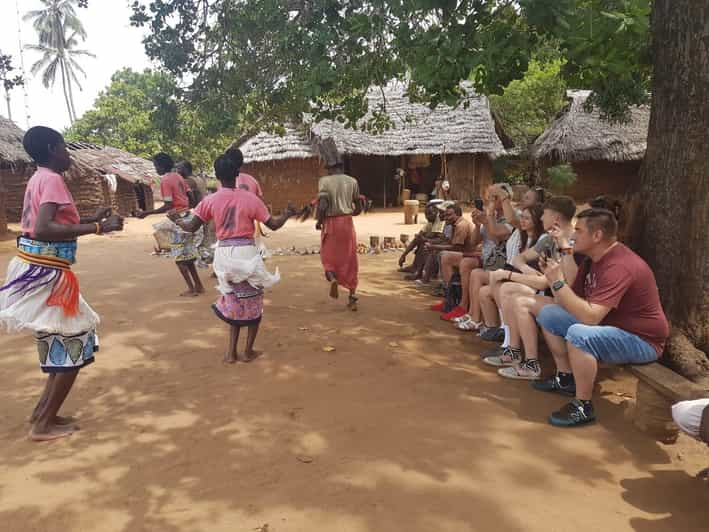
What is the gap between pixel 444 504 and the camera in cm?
234

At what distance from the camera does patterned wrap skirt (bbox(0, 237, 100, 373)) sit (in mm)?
2895

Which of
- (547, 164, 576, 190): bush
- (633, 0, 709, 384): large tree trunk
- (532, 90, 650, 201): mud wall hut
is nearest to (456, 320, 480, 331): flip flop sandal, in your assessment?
(633, 0, 709, 384): large tree trunk

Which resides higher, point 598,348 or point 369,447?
point 598,348

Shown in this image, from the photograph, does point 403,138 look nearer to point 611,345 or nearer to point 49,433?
point 611,345

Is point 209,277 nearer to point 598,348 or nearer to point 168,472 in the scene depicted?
point 168,472

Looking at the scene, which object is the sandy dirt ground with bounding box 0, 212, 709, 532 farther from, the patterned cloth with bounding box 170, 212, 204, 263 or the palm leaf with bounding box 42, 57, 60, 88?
the palm leaf with bounding box 42, 57, 60, 88

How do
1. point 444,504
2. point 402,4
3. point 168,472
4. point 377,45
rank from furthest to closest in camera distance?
point 377,45 < point 402,4 < point 168,472 < point 444,504

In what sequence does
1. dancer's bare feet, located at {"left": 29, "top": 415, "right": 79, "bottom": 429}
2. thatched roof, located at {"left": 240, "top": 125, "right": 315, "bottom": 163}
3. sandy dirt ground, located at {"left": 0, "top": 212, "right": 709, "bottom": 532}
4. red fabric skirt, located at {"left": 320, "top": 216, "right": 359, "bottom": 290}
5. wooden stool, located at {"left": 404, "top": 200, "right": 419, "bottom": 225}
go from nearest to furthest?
sandy dirt ground, located at {"left": 0, "top": 212, "right": 709, "bottom": 532}, dancer's bare feet, located at {"left": 29, "top": 415, "right": 79, "bottom": 429}, red fabric skirt, located at {"left": 320, "top": 216, "right": 359, "bottom": 290}, wooden stool, located at {"left": 404, "top": 200, "right": 419, "bottom": 225}, thatched roof, located at {"left": 240, "top": 125, "right": 315, "bottom": 163}

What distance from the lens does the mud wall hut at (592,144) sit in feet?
56.7

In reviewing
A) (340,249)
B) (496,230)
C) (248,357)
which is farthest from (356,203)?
(248,357)

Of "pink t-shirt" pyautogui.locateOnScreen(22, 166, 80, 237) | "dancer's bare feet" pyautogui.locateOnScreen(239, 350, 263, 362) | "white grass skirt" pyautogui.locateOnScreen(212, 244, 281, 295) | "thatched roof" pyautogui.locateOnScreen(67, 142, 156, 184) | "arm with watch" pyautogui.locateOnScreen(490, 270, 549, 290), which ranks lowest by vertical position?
"dancer's bare feet" pyautogui.locateOnScreen(239, 350, 263, 362)

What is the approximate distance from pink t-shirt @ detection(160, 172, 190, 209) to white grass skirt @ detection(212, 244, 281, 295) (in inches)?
116

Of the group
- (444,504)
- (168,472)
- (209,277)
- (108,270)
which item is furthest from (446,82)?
(108,270)

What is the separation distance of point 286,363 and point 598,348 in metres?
2.40
